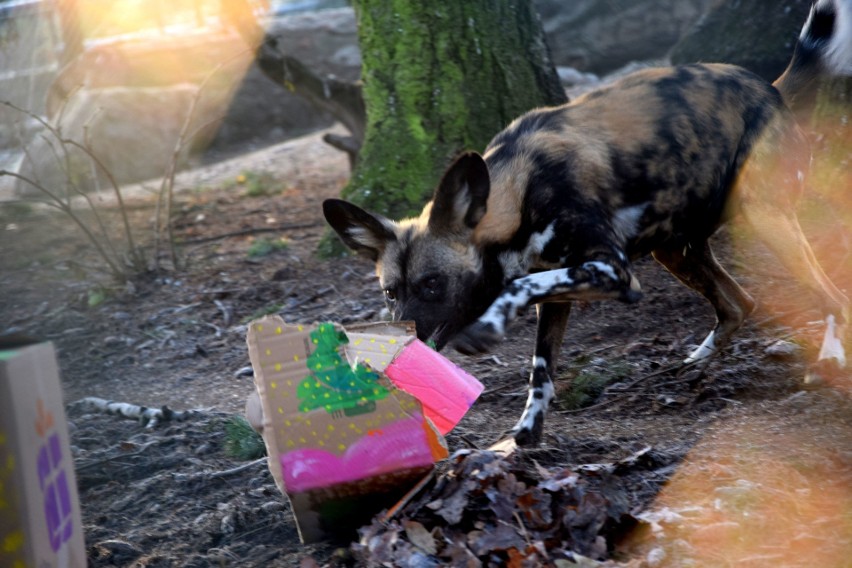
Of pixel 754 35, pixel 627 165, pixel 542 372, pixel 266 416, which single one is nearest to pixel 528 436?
pixel 542 372

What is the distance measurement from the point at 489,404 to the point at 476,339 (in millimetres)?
811

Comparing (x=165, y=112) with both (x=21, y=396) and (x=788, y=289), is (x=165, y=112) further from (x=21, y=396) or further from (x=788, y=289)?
(x=21, y=396)

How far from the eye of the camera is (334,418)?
2160mm

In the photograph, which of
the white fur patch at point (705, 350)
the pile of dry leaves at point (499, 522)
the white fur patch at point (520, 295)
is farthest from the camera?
the white fur patch at point (705, 350)

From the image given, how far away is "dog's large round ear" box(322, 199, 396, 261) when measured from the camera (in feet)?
11.0

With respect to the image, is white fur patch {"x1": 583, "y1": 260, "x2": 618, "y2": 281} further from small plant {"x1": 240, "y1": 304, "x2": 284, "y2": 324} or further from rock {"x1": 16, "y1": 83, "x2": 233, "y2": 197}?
rock {"x1": 16, "y1": 83, "x2": 233, "y2": 197}

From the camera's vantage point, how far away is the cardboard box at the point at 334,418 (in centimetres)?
215

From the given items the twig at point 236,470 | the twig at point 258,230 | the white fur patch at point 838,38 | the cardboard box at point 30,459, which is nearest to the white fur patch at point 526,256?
the twig at point 236,470

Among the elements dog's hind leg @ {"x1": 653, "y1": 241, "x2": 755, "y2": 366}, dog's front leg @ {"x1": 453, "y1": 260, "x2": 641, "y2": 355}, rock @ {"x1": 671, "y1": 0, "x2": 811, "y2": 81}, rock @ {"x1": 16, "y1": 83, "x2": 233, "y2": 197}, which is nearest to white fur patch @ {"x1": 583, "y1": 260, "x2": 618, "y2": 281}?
dog's front leg @ {"x1": 453, "y1": 260, "x2": 641, "y2": 355}

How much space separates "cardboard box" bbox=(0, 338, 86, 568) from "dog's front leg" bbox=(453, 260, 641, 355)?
153 cm

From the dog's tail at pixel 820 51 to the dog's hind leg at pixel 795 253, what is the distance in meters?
0.54

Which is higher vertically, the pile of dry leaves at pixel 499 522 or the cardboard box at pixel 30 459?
the cardboard box at pixel 30 459

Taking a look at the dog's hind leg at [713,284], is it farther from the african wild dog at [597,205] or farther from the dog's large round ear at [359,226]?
the dog's large round ear at [359,226]

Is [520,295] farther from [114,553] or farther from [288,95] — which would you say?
[288,95]
